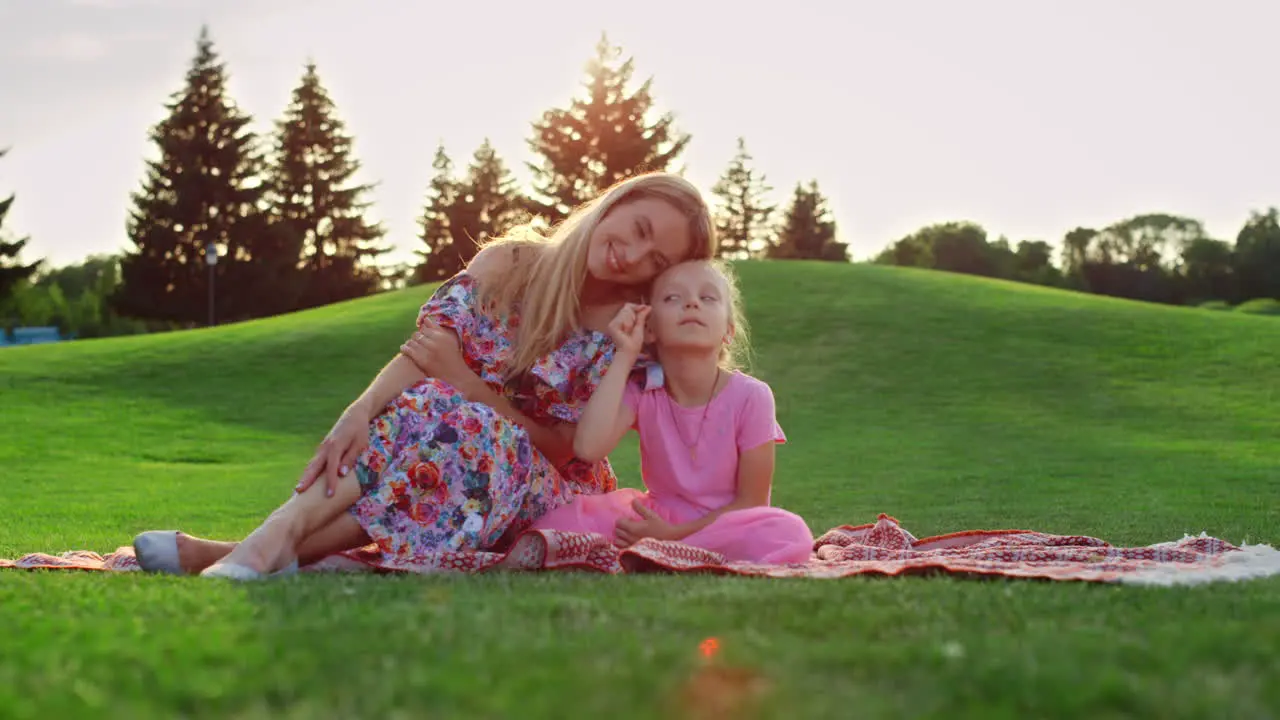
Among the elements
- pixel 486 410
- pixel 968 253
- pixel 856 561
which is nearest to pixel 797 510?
pixel 856 561

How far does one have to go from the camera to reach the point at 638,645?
199 centimetres

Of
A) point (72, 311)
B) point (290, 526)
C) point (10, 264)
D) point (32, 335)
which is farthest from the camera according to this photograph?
point (72, 311)

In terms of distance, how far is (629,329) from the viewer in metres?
4.00

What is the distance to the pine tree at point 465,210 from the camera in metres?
49.2

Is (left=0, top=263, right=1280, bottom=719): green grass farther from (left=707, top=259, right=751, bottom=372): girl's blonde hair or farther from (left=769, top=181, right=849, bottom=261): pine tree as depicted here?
(left=769, top=181, right=849, bottom=261): pine tree

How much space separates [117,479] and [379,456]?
9.06 meters

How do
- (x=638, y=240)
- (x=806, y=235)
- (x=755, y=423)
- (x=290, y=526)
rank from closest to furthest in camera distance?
(x=290, y=526)
(x=755, y=423)
(x=638, y=240)
(x=806, y=235)

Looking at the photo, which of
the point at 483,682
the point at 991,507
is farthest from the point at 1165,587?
the point at 991,507

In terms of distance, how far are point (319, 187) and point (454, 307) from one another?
44393 mm

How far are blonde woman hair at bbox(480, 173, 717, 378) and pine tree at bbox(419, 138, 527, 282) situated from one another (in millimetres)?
44718

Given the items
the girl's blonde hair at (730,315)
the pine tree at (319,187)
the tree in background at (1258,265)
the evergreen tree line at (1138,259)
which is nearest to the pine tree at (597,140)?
the pine tree at (319,187)

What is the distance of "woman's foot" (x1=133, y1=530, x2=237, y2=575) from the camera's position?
140 inches

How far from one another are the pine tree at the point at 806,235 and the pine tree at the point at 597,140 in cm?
1292

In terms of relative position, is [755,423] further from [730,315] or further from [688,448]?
[730,315]
